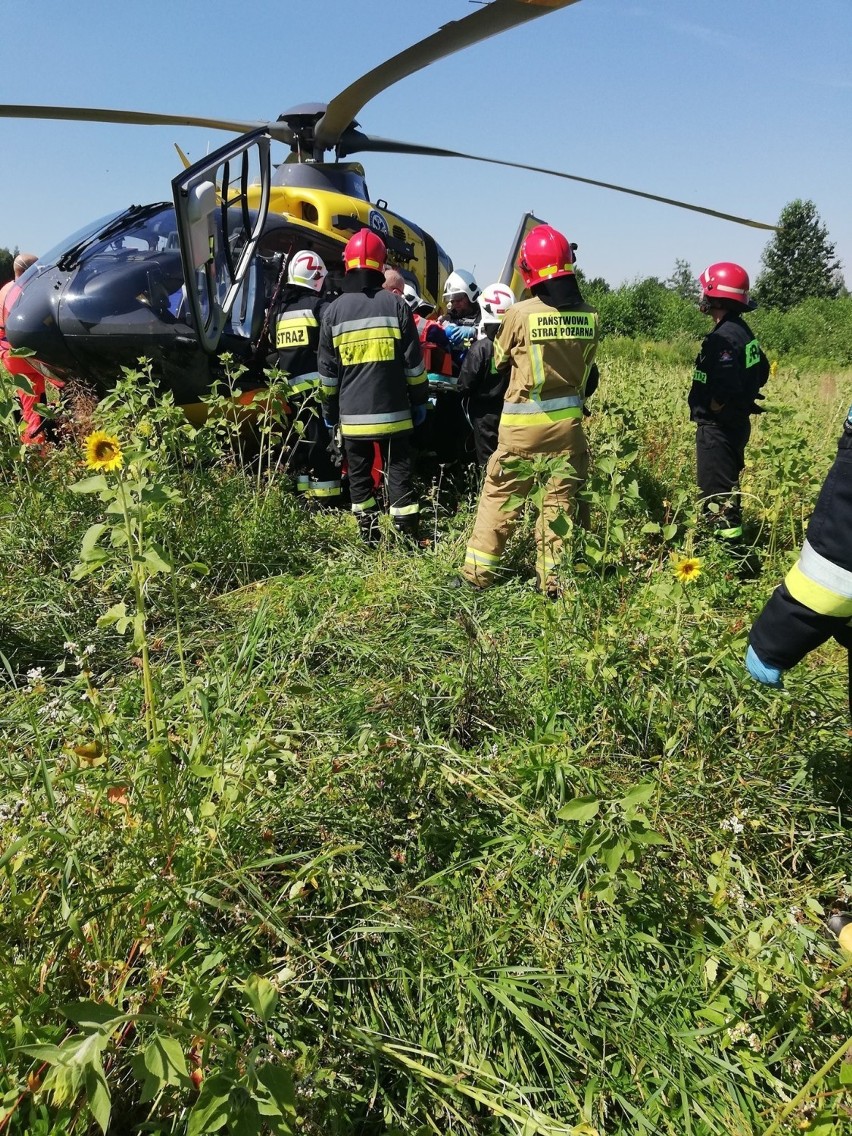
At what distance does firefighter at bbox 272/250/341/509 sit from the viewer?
480 centimetres

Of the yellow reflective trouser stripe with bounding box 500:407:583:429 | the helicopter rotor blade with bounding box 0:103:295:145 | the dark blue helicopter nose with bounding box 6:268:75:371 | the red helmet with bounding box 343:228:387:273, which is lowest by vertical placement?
the yellow reflective trouser stripe with bounding box 500:407:583:429

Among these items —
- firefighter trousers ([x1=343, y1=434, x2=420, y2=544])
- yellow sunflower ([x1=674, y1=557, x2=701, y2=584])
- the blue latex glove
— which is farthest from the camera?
firefighter trousers ([x1=343, y1=434, x2=420, y2=544])

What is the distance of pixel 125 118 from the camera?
5340mm

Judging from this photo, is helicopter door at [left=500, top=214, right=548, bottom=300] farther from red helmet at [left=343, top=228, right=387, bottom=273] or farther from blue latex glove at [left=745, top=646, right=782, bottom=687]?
blue latex glove at [left=745, top=646, right=782, bottom=687]

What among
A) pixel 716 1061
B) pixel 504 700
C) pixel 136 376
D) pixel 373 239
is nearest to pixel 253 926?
pixel 716 1061

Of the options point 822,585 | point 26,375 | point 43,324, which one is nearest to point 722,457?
point 822,585

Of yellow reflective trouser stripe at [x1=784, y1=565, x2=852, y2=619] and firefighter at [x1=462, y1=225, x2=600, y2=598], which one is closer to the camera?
yellow reflective trouser stripe at [x1=784, y1=565, x2=852, y2=619]

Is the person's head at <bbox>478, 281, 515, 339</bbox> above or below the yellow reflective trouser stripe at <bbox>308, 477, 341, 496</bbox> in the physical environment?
above

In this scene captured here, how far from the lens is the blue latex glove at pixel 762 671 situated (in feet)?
6.73

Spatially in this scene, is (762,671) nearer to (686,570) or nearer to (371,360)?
(686,570)

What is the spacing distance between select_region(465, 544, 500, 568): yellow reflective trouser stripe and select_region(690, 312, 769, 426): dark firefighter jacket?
6.05 feet

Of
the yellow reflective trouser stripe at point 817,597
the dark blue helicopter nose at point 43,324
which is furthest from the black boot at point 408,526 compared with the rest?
the yellow reflective trouser stripe at point 817,597

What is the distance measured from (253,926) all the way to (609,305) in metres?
30.9

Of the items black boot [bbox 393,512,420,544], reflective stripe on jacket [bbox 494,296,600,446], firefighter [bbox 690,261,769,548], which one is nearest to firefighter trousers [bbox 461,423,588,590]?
reflective stripe on jacket [bbox 494,296,600,446]
